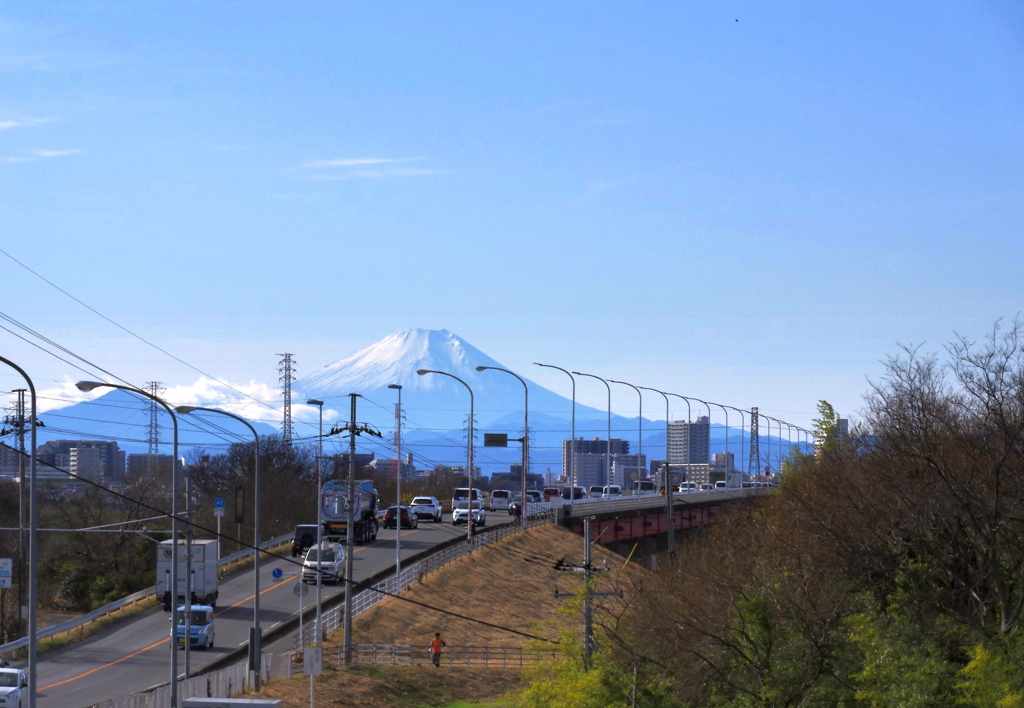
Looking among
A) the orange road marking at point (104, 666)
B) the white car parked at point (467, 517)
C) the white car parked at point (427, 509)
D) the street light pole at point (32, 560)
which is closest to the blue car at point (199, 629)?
the orange road marking at point (104, 666)

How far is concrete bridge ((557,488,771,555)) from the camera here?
87.4 metres

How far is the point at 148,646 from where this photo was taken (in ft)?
169

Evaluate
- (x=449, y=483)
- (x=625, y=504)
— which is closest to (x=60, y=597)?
(x=625, y=504)

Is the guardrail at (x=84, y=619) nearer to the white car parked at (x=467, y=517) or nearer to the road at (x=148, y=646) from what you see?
the road at (x=148, y=646)

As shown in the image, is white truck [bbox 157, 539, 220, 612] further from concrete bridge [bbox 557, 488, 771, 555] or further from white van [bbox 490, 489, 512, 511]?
white van [bbox 490, 489, 512, 511]

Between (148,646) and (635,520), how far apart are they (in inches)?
1853

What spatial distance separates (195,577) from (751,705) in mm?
32856

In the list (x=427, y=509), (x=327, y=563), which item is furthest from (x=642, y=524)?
(x=327, y=563)

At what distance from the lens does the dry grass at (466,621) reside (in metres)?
46.0

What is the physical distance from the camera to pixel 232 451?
112938mm

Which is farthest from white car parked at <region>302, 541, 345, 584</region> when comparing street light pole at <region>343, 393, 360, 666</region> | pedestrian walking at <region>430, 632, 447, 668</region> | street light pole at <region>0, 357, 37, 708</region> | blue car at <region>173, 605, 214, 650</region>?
street light pole at <region>0, 357, 37, 708</region>

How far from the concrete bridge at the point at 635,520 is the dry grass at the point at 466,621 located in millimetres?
1585

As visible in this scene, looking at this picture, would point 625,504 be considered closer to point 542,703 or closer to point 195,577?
point 195,577

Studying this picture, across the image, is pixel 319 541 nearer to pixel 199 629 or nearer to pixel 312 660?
pixel 199 629
